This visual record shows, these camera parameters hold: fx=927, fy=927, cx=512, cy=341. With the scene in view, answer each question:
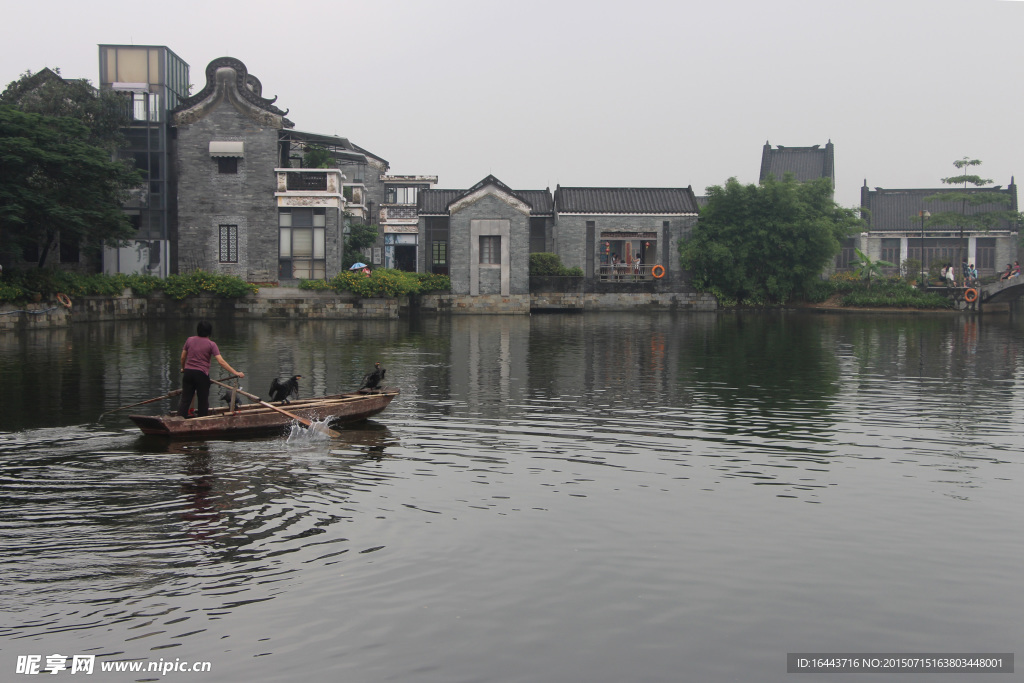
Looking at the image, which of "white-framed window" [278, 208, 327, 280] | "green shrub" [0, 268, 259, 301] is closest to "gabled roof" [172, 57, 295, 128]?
"white-framed window" [278, 208, 327, 280]

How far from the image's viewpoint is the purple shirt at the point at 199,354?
43.1ft

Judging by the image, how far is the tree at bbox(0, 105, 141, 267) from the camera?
3150 centimetres

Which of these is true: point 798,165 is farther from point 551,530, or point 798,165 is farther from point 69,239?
point 551,530

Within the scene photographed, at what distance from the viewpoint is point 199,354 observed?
1320 cm

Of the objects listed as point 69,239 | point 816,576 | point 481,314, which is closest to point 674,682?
point 816,576

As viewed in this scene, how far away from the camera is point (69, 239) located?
34.8m

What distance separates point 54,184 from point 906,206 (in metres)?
52.1

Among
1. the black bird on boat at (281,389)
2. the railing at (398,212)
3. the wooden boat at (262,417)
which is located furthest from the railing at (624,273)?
the black bird on boat at (281,389)

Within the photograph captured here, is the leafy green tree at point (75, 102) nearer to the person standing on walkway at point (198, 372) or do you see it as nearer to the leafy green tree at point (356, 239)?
the leafy green tree at point (356, 239)

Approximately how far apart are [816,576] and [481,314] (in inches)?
1593

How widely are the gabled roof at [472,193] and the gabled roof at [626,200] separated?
1.00 metres

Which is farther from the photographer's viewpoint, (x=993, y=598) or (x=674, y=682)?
(x=993, y=598)

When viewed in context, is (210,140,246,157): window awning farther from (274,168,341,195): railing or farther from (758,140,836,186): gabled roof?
(758,140,836,186): gabled roof

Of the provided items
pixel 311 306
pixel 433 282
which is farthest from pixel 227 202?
pixel 433 282
